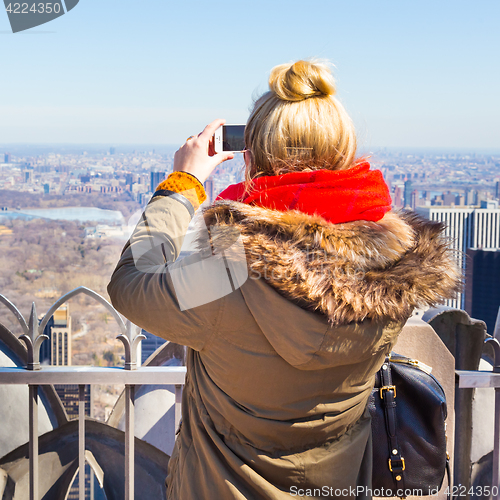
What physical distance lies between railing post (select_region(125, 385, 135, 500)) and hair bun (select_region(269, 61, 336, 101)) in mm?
1568

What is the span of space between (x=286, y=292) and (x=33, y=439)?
174 cm

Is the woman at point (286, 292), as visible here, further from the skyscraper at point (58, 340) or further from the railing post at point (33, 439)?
the railing post at point (33, 439)

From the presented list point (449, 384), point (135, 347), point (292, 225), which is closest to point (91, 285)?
point (135, 347)

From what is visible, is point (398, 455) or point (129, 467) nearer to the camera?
point (398, 455)

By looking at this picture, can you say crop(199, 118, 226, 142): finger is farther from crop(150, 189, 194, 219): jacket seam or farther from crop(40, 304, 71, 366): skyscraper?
crop(40, 304, 71, 366): skyscraper

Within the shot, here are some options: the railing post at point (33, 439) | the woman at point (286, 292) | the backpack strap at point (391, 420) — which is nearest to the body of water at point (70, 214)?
the woman at point (286, 292)

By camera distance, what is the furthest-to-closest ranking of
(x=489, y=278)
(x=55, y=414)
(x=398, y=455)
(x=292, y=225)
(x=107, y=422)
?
(x=489, y=278), (x=107, y=422), (x=55, y=414), (x=398, y=455), (x=292, y=225)

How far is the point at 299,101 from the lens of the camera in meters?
1.25

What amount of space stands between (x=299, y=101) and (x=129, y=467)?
6.20ft

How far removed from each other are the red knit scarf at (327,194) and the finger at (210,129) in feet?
1.00

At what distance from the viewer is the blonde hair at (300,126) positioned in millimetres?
1241

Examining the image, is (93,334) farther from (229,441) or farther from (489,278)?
(489,278)

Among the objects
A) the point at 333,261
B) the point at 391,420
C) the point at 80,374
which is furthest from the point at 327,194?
the point at 80,374

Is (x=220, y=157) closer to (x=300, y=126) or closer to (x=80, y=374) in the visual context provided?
(x=300, y=126)
